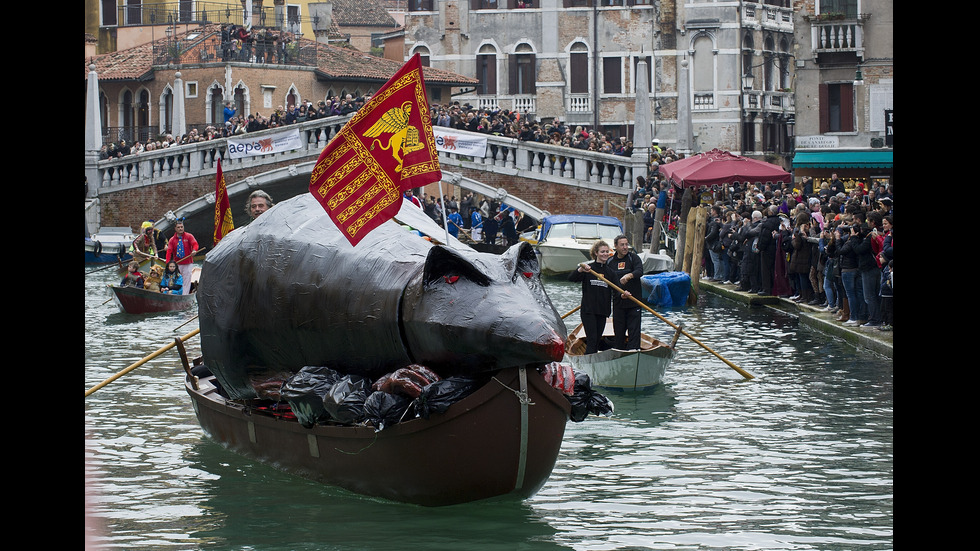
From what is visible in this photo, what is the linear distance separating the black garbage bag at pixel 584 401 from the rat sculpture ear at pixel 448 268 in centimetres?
106

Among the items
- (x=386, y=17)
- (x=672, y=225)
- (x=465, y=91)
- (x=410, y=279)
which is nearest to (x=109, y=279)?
(x=672, y=225)

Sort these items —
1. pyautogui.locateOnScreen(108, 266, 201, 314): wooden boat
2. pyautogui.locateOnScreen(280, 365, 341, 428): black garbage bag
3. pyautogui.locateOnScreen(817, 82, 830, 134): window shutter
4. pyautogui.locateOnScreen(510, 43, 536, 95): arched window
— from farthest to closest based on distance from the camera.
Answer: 1. pyautogui.locateOnScreen(510, 43, 536, 95): arched window
2. pyautogui.locateOnScreen(817, 82, 830, 134): window shutter
3. pyautogui.locateOnScreen(108, 266, 201, 314): wooden boat
4. pyautogui.locateOnScreen(280, 365, 341, 428): black garbage bag

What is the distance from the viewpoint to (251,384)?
10.1 m

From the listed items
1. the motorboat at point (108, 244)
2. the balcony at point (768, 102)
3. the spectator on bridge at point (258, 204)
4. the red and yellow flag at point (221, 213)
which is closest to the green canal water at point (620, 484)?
the red and yellow flag at point (221, 213)

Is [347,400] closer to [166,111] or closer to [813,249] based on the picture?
[813,249]

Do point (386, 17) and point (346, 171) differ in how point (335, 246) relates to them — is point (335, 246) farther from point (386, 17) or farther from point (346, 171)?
point (386, 17)

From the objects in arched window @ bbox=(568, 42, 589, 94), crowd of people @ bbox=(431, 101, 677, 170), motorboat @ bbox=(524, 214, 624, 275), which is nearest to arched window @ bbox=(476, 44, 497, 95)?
arched window @ bbox=(568, 42, 589, 94)

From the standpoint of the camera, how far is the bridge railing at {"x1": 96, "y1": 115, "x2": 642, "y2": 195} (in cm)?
3447

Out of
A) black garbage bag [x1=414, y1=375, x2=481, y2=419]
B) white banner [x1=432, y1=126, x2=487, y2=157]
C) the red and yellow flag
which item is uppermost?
white banner [x1=432, y1=126, x2=487, y2=157]

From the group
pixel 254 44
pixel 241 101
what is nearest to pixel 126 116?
pixel 241 101

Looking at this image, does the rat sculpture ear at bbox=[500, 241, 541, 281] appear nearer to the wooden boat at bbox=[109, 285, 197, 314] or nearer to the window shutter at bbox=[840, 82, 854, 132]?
the wooden boat at bbox=[109, 285, 197, 314]

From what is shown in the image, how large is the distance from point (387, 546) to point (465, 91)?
42.0 meters

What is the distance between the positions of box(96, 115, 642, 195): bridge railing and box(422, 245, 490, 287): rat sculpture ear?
84.8 ft

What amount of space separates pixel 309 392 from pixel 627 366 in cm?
569
